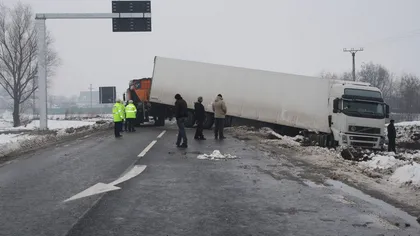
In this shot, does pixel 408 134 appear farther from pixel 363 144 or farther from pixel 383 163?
pixel 383 163

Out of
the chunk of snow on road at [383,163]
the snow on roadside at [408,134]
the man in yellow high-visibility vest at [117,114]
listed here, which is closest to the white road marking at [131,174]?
the chunk of snow on road at [383,163]

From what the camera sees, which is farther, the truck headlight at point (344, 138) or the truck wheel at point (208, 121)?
the truck wheel at point (208, 121)

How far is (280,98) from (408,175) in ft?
45.0

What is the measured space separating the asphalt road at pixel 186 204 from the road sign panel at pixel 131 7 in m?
15.7

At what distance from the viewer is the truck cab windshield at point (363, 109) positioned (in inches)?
727

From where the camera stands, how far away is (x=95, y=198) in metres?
6.70

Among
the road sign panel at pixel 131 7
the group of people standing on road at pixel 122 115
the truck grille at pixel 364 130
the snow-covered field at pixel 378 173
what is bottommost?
the snow-covered field at pixel 378 173

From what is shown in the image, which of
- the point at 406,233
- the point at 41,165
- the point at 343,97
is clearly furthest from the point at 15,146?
the point at 406,233

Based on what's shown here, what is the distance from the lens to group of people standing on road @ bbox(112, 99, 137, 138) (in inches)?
741

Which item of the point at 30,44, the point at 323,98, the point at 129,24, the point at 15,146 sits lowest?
the point at 15,146

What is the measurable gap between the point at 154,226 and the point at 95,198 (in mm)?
1865

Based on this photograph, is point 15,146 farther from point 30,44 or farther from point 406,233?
point 30,44

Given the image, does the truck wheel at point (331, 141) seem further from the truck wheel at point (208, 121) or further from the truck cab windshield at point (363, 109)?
the truck wheel at point (208, 121)

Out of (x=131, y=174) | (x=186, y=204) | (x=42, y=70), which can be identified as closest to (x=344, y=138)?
(x=131, y=174)
